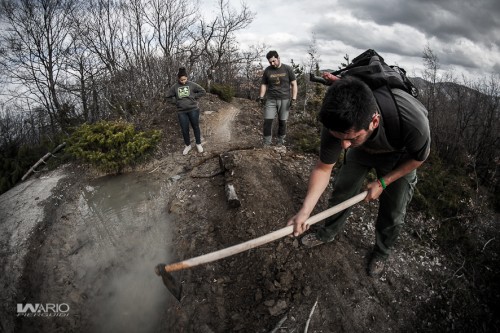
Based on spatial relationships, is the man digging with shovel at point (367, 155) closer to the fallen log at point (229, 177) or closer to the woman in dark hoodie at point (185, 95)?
the fallen log at point (229, 177)

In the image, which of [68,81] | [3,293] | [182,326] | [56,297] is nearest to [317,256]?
[182,326]

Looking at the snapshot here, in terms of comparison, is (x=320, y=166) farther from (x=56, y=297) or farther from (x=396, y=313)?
(x=56, y=297)

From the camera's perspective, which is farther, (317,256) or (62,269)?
(62,269)

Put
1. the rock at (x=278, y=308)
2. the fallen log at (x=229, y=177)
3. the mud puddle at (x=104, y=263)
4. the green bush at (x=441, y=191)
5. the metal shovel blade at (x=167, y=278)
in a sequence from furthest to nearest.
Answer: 1. the green bush at (x=441, y=191)
2. the fallen log at (x=229, y=177)
3. the mud puddle at (x=104, y=263)
4. the rock at (x=278, y=308)
5. the metal shovel blade at (x=167, y=278)

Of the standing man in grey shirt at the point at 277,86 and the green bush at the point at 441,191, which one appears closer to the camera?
the green bush at the point at 441,191

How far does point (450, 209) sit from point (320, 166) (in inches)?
133

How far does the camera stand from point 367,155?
263cm

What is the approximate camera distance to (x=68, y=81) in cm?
1566

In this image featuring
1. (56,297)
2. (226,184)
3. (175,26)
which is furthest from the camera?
(175,26)

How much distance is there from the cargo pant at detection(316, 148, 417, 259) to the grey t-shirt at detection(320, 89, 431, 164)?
34 centimetres

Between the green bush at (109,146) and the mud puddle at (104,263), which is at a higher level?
the green bush at (109,146)

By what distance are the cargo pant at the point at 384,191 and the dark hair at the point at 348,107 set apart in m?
0.97
